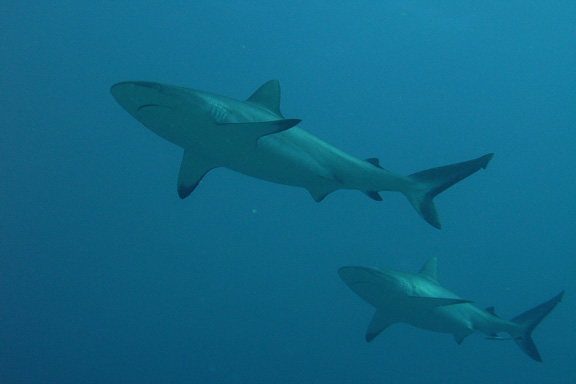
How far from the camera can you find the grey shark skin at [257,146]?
4.28 meters

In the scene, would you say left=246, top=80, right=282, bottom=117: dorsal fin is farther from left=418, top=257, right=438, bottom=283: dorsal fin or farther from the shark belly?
left=418, top=257, right=438, bottom=283: dorsal fin

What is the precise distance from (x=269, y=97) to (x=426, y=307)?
458 cm

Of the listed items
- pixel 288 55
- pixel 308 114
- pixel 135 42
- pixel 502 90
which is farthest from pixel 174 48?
pixel 502 90

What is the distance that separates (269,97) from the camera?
5.52 metres

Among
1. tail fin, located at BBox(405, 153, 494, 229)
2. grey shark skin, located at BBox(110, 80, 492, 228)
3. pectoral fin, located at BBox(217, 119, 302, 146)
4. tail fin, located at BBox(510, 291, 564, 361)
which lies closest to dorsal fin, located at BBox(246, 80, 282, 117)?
grey shark skin, located at BBox(110, 80, 492, 228)

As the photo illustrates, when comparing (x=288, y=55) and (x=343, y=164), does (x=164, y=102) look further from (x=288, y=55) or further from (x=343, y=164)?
(x=288, y=55)

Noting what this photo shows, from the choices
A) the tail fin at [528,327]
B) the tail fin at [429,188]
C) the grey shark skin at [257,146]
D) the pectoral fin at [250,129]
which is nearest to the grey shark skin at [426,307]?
the tail fin at [528,327]

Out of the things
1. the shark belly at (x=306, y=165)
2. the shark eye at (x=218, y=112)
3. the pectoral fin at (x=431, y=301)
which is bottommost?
the pectoral fin at (x=431, y=301)

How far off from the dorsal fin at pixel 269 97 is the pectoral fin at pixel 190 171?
1.01 metres

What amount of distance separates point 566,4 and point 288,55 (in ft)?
73.5

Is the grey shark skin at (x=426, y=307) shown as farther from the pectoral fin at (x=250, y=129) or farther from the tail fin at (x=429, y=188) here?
the pectoral fin at (x=250, y=129)

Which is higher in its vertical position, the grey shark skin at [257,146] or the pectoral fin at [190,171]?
the grey shark skin at [257,146]

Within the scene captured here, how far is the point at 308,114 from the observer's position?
3931 cm

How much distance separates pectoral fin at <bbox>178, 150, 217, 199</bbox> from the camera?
5.52 m
